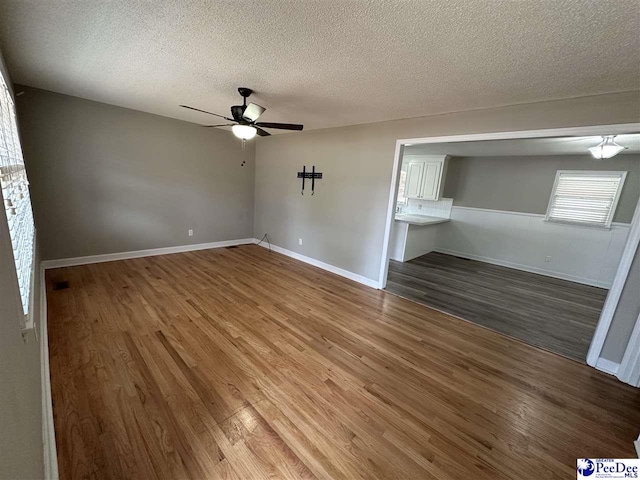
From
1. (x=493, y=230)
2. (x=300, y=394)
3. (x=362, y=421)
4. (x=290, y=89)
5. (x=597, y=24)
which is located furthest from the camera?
(x=493, y=230)

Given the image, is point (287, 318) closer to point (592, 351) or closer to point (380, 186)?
point (380, 186)

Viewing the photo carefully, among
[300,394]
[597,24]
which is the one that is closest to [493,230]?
[597,24]

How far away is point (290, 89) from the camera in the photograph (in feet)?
8.72

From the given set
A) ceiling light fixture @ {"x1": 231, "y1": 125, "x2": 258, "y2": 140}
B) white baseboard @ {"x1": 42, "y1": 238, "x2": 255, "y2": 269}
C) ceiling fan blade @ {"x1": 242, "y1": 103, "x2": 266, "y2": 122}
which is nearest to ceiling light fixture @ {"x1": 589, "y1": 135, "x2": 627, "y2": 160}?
ceiling fan blade @ {"x1": 242, "y1": 103, "x2": 266, "y2": 122}

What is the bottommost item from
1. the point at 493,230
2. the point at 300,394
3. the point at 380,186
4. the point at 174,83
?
the point at 300,394

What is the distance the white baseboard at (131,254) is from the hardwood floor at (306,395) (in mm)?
675

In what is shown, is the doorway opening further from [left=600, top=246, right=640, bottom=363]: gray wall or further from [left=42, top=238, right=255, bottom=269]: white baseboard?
[left=42, top=238, right=255, bottom=269]: white baseboard

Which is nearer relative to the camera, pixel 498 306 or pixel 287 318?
pixel 287 318

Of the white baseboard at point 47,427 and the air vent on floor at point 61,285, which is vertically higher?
the white baseboard at point 47,427

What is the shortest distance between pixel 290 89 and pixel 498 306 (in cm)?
388

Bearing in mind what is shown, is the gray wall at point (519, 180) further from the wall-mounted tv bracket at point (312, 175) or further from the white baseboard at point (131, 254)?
the white baseboard at point (131, 254)

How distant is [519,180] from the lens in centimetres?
534

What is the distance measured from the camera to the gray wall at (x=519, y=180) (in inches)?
172

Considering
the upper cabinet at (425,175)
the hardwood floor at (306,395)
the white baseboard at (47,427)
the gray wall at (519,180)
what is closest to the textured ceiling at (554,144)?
the gray wall at (519,180)
